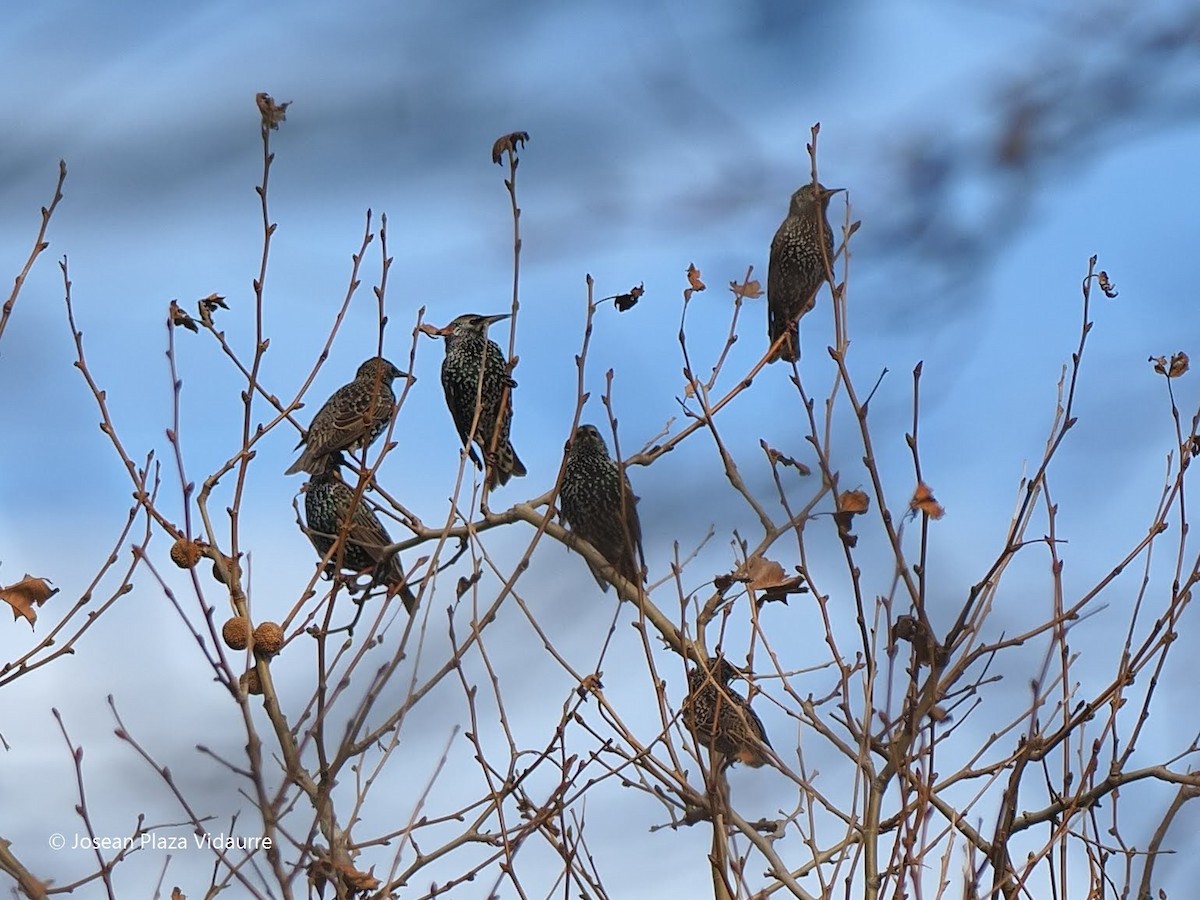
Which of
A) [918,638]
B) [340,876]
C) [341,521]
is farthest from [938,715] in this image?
[341,521]

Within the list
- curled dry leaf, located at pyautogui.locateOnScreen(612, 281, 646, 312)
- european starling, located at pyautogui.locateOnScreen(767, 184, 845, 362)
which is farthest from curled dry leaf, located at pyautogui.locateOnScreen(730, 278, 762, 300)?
european starling, located at pyautogui.locateOnScreen(767, 184, 845, 362)

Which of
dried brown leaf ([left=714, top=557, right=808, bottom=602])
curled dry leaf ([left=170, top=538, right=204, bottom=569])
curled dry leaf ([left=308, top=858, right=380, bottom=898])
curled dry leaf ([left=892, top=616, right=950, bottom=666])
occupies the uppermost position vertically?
curled dry leaf ([left=170, top=538, right=204, bottom=569])

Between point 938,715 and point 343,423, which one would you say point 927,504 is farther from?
point 343,423

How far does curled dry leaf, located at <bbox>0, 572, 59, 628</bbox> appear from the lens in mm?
3510

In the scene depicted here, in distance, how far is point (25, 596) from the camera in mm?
3525

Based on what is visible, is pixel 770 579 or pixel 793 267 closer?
pixel 770 579

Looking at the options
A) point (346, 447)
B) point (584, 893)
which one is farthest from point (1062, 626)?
point (346, 447)

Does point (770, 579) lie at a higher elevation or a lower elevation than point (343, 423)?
lower

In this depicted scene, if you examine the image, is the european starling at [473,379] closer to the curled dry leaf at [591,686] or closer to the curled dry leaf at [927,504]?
the curled dry leaf at [591,686]

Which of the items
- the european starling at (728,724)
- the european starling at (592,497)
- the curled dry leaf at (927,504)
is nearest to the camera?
the curled dry leaf at (927,504)

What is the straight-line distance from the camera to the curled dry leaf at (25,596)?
3510mm

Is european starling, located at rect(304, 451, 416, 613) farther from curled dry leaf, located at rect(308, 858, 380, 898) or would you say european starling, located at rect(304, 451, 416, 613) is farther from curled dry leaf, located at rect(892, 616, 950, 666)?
curled dry leaf, located at rect(892, 616, 950, 666)

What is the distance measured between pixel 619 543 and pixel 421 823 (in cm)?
249

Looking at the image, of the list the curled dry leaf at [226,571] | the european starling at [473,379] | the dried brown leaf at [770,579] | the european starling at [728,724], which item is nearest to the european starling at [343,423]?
the european starling at [473,379]
